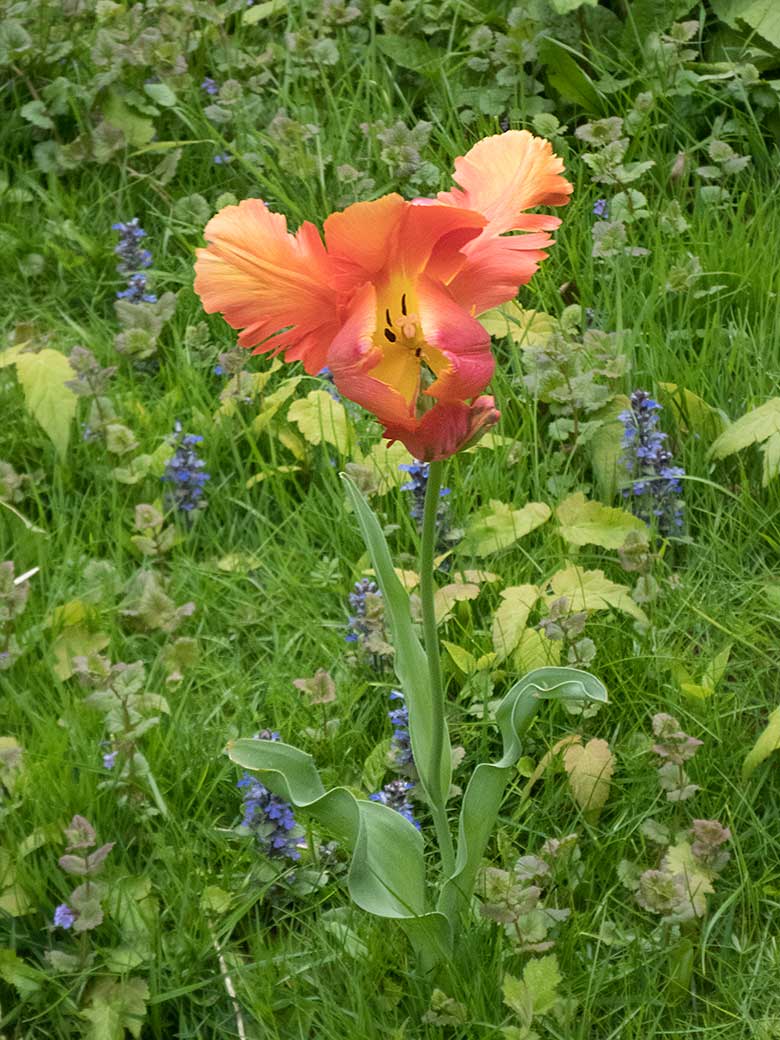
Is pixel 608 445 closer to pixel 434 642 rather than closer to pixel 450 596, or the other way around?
pixel 450 596

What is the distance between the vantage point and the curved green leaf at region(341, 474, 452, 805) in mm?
1650

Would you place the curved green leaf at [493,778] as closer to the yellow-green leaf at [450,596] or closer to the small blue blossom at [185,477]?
the yellow-green leaf at [450,596]

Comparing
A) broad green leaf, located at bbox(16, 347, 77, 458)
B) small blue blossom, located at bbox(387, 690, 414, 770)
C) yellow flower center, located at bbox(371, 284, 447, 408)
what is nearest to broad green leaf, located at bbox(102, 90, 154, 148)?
broad green leaf, located at bbox(16, 347, 77, 458)

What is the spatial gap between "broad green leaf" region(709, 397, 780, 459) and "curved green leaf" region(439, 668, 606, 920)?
2.63 ft

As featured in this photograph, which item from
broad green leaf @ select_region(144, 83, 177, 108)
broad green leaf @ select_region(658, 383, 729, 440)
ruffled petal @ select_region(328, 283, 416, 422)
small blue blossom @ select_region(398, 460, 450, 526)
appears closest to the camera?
ruffled petal @ select_region(328, 283, 416, 422)

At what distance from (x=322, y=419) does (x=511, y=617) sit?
632 mm

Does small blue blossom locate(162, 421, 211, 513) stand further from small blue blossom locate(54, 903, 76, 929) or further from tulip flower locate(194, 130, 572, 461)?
tulip flower locate(194, 130, 572, 461)

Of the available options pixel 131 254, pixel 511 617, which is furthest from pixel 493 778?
pixel 131 254

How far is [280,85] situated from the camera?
3447 mm

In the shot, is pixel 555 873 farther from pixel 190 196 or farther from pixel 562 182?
pixel 190 196

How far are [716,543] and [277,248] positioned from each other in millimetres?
1258

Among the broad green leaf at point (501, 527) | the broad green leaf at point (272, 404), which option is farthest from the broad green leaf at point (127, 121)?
the broad green leaf at point (501, 527)

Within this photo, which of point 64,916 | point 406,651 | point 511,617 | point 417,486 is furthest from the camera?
point 417,486

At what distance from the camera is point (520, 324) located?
2699mm
